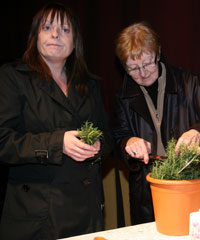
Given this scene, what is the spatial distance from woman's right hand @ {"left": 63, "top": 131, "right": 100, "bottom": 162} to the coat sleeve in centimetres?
3

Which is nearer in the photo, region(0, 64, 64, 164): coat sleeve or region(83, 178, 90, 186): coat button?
region(0, 64, 64, 164): coat sleeve

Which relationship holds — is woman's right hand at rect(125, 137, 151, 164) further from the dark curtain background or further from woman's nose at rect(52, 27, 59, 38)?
the dark curtain background

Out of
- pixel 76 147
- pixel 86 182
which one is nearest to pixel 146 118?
pixel 86 182

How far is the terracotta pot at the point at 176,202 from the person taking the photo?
3.44 ft

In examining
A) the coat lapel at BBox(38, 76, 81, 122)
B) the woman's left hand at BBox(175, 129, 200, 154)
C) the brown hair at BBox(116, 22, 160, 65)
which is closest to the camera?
the woman's left hand at BBox(175, 129, 200, 154)

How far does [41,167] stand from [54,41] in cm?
61

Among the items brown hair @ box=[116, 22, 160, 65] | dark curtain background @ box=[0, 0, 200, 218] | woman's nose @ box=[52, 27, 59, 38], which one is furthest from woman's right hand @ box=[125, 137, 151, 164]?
dark curtain background @ box=[0, 0, 200, 218]

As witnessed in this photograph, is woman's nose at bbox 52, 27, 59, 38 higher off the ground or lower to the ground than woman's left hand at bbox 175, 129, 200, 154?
higher

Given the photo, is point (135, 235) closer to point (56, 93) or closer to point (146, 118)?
point (56, 93)

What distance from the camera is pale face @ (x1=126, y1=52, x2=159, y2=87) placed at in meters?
1.79

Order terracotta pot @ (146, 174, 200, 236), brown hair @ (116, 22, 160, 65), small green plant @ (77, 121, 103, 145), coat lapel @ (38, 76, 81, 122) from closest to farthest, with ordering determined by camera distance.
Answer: terracotta pot @ (146, 174, 200, 236)
small green plant @ (77, 121, 103, 145)
coat lapel @ (38, 76, 81, 122)
brown hair @ (116, 22, 160, 65)

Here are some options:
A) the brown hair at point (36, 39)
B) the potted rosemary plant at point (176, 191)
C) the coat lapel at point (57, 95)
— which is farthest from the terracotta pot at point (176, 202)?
the brown hair at point (36, 39)

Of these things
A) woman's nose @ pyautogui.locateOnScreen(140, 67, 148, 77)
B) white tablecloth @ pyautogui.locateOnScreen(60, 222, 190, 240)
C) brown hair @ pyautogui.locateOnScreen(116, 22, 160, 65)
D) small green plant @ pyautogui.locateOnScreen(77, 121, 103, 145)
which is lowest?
white tablecloth @ pyautogui.locateOnScreen(60, 222, 190, 240)

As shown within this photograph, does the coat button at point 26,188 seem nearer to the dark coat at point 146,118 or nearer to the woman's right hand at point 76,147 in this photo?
the woman's right hand at point 76,147
